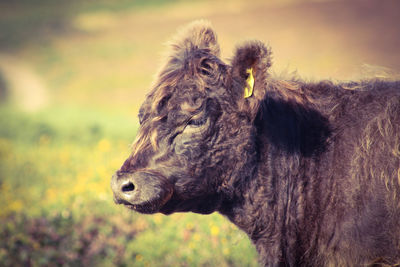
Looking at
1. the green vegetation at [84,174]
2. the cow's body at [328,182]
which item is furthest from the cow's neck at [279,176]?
the green vegetation at [84,174]

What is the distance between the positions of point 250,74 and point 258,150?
0.64m

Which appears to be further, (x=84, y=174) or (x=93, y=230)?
(x=84, y=174)

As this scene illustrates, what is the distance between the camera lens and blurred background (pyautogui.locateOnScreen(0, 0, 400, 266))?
5.86m

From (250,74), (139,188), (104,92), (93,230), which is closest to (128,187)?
(139,188)

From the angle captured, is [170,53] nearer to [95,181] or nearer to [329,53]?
[95,181]

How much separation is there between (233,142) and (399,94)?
137cm

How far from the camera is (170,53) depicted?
4125 millimetres

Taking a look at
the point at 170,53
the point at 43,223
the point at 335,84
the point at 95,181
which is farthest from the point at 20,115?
the point at 335,84

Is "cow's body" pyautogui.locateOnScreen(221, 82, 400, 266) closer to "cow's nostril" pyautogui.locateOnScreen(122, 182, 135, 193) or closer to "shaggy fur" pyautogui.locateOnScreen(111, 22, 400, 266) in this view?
"shaggy fur" pyautogui.locateOnScreen(111, 22, 400, 266)

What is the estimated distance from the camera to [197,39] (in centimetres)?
414

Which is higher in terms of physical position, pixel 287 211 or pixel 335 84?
pixel 335 84

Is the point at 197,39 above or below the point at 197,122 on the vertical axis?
above

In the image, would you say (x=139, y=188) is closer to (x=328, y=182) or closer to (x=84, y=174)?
(x=328, y=182)

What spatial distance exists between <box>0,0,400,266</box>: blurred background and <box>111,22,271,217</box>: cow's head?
14.0 inches
